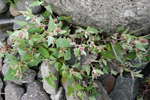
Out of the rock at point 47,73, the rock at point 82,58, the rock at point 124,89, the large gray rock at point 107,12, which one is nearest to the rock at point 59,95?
the rock at point 47,73

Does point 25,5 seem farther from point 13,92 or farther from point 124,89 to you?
point 124,89

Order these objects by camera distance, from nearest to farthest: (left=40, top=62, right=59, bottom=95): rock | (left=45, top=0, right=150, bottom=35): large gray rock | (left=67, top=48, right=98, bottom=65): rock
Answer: (left=45, top=0, right=150, bottom=35): large gray rock
(left=40, top=62, right=59, bottom=95): rock
(left=67, top=48, right=98, bottom=65): rock

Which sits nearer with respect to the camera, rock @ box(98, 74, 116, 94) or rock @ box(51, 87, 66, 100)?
rock @ box(51, 87, 66, 100)

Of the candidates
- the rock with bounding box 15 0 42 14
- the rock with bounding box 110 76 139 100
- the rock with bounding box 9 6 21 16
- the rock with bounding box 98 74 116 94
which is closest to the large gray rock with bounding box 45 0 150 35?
the rock with bounding box 15 0 42 14

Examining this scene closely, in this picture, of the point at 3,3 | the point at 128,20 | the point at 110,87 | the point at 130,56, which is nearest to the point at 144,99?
the point at 110,87

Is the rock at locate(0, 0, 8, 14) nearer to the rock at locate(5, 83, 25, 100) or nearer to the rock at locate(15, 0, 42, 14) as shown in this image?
the rock at locate(15, 0, 42, 14)

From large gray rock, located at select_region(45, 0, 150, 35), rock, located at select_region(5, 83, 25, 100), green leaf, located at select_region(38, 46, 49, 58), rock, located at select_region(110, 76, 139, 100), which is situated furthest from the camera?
rock, located at select_region(110, 76, 139, 100)

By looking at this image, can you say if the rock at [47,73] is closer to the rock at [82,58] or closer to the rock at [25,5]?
the rock at [82,58]

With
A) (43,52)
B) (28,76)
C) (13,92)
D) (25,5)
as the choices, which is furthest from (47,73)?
(25,5)
